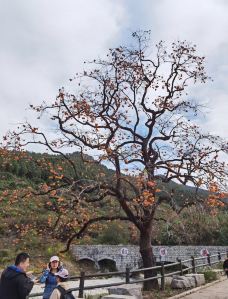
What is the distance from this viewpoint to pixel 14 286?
4695mm

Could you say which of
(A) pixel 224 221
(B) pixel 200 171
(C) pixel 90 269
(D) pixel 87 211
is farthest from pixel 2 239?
(B) pixel 200 171

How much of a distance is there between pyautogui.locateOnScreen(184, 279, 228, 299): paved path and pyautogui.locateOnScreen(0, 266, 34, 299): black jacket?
6.90 m

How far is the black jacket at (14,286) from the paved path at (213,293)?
272 inches

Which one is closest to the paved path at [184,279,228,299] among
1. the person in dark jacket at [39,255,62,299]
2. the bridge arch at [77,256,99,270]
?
the person in dark jacket at [39,255,62,299]

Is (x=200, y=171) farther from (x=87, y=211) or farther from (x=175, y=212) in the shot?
(x=87, y=211)

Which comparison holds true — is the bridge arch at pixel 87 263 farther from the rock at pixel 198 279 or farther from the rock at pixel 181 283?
the rock at pixel 181 283

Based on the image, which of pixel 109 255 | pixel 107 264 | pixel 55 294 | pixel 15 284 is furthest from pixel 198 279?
pixel 107 264

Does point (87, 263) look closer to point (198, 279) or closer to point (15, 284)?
point (198, 279)

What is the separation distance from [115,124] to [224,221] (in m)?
27.6

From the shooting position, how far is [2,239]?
4188 centimetres

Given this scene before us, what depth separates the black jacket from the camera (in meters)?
4.69

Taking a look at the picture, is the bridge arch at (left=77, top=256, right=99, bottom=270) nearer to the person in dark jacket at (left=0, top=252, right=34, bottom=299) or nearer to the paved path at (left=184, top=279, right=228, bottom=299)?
the paved path at (left=184, top=279, right=228, bottom=299)

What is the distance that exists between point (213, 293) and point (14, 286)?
322 inches

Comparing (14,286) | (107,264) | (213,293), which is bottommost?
(213,293)
